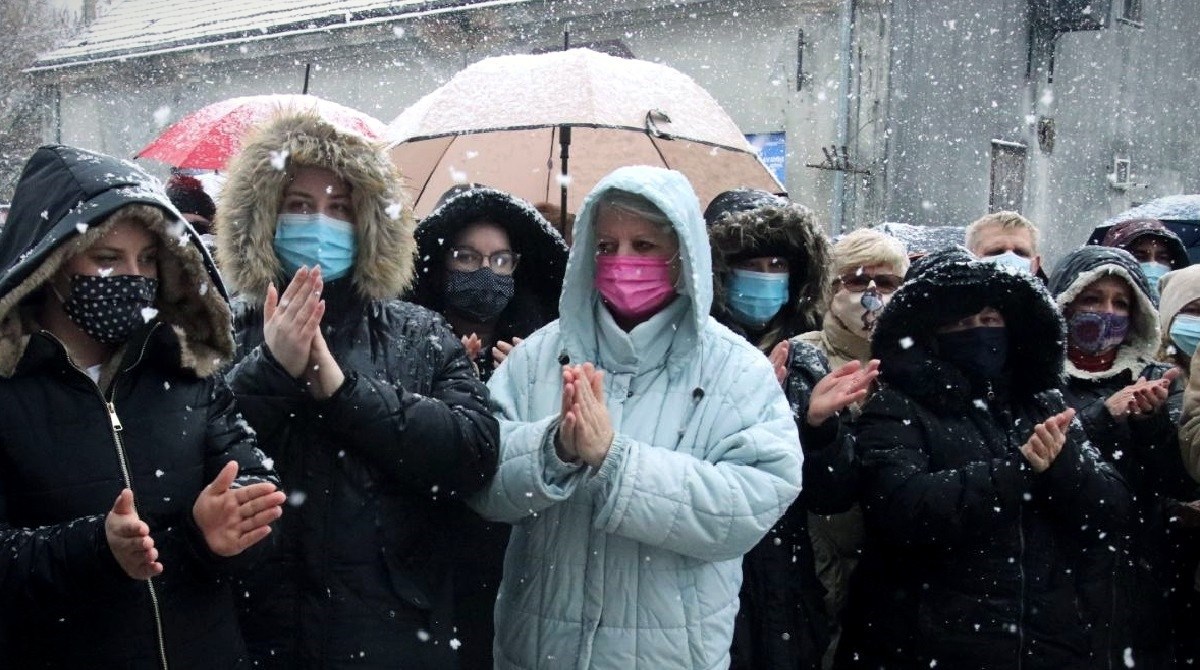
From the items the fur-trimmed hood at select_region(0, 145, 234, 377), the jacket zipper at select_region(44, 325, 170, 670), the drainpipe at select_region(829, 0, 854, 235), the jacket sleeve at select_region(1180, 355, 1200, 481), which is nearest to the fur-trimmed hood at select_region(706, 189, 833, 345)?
the jacket sleeve at select_region(1180, 355, 1200, 481)

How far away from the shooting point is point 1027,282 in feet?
12.5

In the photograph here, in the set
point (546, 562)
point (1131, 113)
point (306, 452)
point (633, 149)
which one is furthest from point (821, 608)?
point (1131, 113)

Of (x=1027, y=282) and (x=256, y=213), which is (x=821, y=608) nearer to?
(x=1027, y=282)

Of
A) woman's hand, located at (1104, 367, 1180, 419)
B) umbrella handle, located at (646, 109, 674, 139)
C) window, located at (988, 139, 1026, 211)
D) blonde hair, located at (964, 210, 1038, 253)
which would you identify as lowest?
window, located at (988, 139, 1026, 211)

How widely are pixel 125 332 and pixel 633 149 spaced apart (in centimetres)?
372

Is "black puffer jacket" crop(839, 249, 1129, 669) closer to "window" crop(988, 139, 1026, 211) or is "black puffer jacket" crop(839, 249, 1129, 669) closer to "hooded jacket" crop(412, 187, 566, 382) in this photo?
"hooded jacket" crop(412, 187, 566, 382)

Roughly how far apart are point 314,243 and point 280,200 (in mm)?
178

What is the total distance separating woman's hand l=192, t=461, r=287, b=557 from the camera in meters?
2.36

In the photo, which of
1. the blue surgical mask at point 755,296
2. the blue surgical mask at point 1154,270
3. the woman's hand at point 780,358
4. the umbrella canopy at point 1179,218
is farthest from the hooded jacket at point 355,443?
the umbrella canopy at point 1179,218

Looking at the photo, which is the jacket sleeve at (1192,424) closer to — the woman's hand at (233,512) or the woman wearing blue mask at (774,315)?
the woman wearing blue mask at (774,315)

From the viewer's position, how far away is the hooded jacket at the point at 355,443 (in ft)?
9.09

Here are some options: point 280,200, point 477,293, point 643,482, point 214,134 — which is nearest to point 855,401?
point 643,482

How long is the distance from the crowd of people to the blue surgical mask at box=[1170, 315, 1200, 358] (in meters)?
0.48

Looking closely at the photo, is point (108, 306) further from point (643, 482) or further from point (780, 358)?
point (780, 358)
